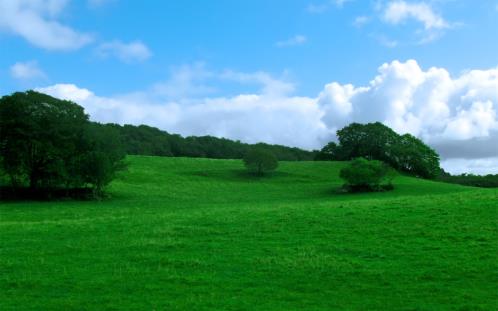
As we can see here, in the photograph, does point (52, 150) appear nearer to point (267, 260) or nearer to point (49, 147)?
point (49, 147)

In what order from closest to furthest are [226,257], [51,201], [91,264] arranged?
[91,264], [226,257], [51,201]

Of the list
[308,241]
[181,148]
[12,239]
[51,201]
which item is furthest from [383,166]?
[181,148]

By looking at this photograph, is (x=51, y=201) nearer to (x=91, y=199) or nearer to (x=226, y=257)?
(x=91, y=199)

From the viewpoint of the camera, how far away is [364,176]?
219 feet

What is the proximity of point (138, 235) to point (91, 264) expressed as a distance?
21.0 ft

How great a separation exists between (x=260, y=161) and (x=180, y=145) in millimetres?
79265

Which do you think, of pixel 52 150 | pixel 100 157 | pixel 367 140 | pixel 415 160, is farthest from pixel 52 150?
pixel 415 160

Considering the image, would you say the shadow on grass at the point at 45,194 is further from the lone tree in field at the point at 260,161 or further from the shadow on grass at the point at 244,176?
the lone tree in field at the point at 260,161

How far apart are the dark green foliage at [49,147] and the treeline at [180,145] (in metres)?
80.6

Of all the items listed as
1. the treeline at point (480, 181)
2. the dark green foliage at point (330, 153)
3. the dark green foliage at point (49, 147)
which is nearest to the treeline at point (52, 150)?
the dark green foliage at point (49, 147)

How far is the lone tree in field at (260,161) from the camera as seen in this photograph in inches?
3216

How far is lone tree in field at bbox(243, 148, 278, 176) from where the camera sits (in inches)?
3216

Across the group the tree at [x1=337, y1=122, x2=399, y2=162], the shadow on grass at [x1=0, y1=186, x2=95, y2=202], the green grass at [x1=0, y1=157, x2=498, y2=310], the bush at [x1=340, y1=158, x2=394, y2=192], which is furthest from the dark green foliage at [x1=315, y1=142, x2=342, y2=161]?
the green grass at [x1=0, y1=157, x2=498, y2=310]

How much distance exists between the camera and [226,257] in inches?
719
